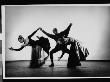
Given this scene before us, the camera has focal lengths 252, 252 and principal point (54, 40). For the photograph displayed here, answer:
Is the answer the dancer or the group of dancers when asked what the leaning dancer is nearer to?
the group of dancers

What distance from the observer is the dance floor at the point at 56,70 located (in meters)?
2.39

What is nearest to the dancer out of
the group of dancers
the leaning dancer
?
the group of dancers

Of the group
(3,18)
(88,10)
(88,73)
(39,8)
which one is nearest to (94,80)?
(88,73)

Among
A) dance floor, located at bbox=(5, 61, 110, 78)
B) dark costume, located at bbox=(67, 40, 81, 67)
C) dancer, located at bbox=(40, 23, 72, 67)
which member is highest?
dancer, located at bbox=(40, 23, 72, 67)

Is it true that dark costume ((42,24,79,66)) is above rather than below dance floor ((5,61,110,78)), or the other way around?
above

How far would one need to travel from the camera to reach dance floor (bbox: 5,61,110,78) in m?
2.39

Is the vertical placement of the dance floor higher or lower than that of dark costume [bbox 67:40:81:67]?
lower

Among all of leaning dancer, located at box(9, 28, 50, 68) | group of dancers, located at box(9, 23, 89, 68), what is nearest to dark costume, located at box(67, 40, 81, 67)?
group of dancers, located at box(9, 23, 89, 68)

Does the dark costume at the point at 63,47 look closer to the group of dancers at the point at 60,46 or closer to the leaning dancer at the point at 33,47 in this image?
the group of dancers at the point at 60,46

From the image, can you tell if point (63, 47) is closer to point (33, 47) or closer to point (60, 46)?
point (60, 46)

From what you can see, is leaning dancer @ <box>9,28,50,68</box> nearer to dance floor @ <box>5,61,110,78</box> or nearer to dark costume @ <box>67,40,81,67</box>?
dance floor @ <box>5,61,110,78</box>

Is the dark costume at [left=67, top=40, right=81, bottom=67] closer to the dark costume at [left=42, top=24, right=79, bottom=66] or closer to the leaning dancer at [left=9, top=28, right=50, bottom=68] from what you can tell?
the dark costume at [left=42, top=24, right=79, bottom=66]

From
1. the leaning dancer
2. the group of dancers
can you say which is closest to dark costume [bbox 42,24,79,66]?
the group of dancers

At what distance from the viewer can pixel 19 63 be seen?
94.2 inches
